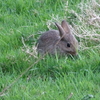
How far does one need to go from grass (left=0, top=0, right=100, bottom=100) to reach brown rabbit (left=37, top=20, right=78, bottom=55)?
13 cm

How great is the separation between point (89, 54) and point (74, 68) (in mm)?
507

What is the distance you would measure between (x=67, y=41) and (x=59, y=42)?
0.46 feet

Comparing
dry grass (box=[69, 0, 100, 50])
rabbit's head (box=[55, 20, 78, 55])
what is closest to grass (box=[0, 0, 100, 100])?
dry grass (box=[69, 0, 100, 50])

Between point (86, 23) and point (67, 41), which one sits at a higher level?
point (86, 23)

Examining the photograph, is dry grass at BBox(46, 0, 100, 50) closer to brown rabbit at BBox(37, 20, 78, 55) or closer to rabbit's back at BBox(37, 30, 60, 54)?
brown rabbit at BBox(37, 20, 78, 55)

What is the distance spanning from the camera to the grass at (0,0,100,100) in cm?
527

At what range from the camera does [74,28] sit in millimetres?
7180

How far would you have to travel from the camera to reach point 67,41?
22.8ft

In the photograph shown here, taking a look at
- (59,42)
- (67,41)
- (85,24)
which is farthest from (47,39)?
(85,24)

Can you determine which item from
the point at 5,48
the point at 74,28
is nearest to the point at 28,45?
the point at 5,48

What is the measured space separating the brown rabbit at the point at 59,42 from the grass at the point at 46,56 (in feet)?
0.44

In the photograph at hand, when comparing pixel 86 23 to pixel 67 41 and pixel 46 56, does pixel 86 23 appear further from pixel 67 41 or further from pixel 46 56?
pixel 46 56

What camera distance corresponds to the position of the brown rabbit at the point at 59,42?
6.82 meters

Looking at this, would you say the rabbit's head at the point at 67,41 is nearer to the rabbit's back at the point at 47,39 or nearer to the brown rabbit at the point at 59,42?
the brown rabbit at the point at 59,42
